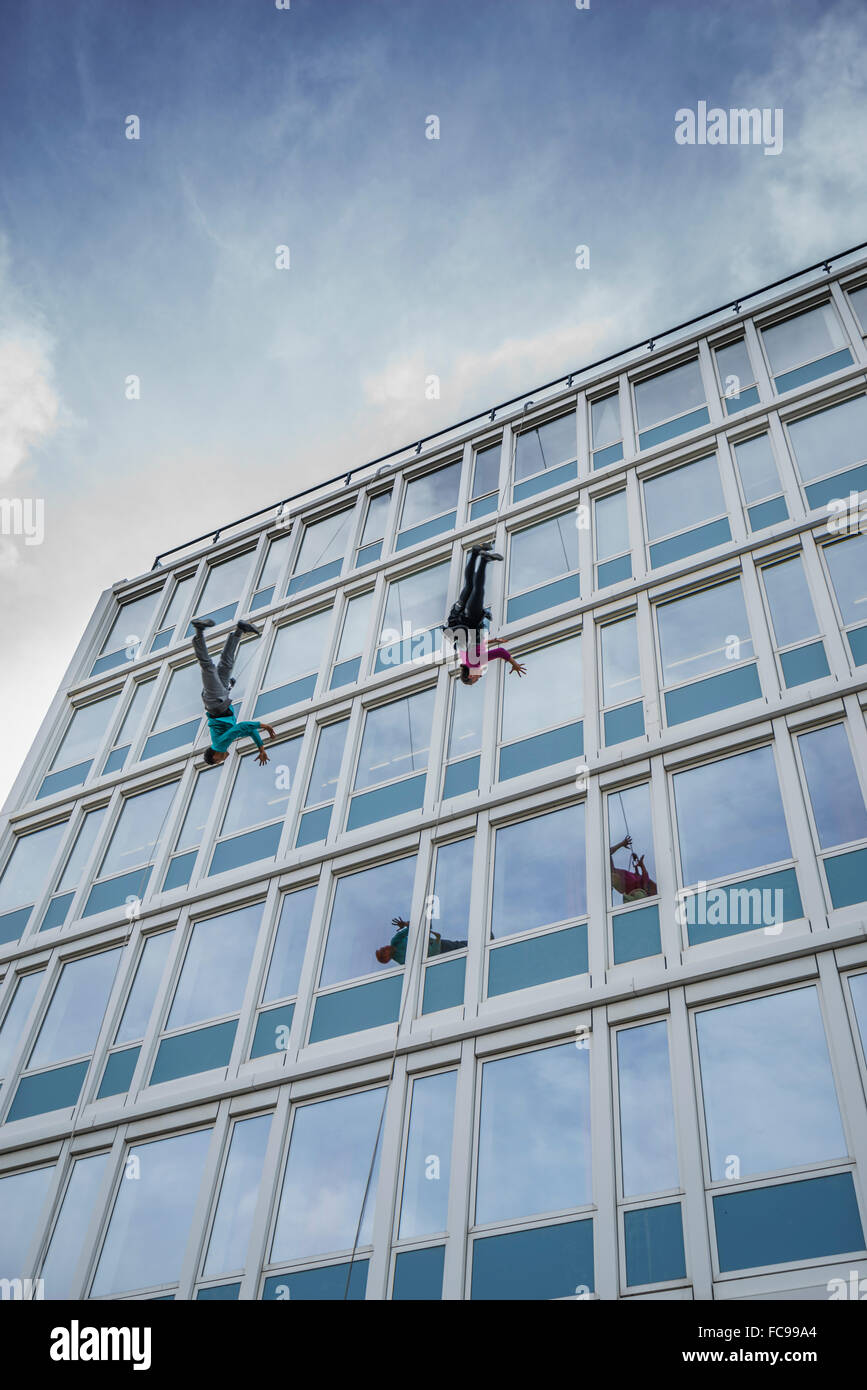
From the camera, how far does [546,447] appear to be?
66.2 ft

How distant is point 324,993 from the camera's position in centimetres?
1362

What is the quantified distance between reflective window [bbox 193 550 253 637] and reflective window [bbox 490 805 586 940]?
352 inches

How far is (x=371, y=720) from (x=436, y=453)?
21.0 ft

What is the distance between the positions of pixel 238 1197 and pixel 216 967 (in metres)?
3.20

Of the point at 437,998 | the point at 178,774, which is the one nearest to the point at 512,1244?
the point at 437,998

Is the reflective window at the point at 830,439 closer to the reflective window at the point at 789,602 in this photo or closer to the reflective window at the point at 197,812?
the reflective window at the point at 789,602

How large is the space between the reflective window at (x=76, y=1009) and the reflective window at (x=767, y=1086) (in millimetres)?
7981

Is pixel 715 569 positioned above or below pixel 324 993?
above

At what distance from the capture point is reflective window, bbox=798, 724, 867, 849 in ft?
38.7

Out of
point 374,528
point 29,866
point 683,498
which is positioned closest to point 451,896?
point 683,498

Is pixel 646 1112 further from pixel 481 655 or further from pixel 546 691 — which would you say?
pixel 481 655

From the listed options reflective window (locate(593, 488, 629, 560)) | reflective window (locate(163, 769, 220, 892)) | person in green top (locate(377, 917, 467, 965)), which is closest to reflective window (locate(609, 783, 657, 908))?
person in green top (locate(377, 917, 467, 965))

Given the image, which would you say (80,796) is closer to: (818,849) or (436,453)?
(436,453)
